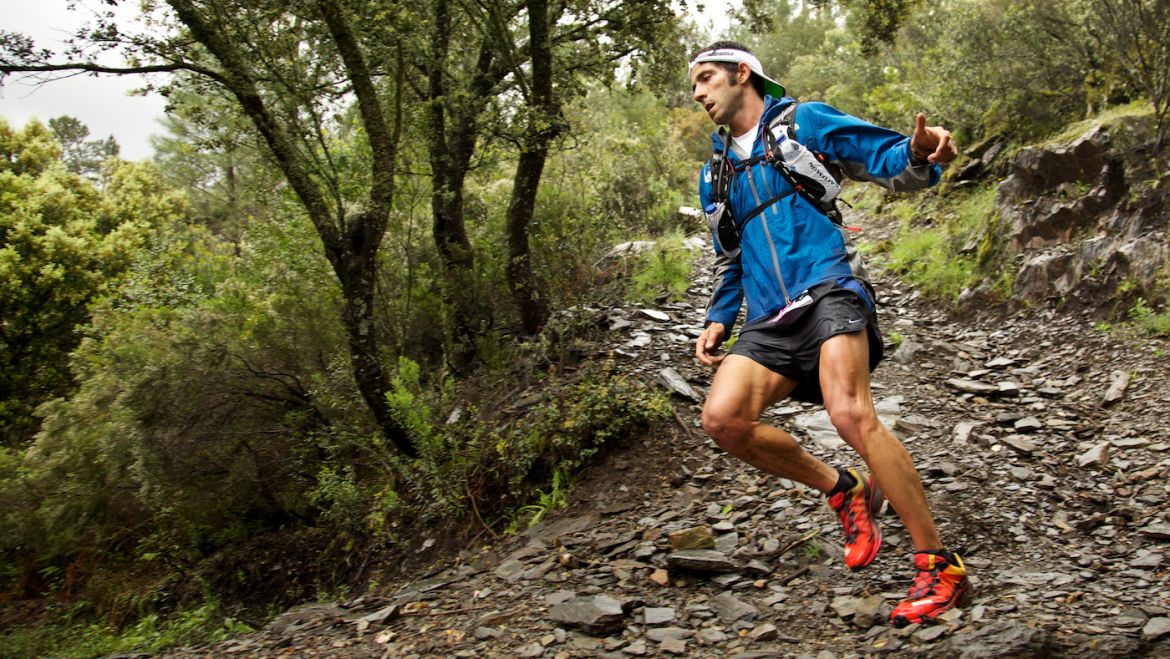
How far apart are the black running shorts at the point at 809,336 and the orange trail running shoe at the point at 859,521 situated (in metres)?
0.45

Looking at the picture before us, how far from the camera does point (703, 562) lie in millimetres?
3863

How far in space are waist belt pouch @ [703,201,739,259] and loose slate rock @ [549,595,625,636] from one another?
178cm

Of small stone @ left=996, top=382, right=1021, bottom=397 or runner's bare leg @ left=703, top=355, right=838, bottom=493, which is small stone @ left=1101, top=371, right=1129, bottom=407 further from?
runner's bare leg @ left=703, top=355, right=838, bottom=493

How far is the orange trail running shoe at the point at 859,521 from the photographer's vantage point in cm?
329

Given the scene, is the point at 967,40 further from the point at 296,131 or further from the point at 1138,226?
the point at 296,131

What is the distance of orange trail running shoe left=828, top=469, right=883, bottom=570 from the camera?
3.29m

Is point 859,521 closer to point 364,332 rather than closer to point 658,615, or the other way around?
point 658,615

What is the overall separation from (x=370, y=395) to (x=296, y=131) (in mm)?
2565

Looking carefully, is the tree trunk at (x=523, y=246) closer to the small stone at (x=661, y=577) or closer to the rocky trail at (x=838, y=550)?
the rocky trail at (x=838, y=550)

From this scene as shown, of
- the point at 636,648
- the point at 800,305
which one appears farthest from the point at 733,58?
the point at 636,648

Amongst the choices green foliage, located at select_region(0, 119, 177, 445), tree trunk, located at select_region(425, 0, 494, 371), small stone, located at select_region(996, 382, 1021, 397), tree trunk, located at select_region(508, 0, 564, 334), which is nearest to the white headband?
tree trunk, located at select_region(508, 0, 564, 334)

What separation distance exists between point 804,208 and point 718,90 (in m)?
0.69

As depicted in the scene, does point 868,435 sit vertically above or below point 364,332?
below

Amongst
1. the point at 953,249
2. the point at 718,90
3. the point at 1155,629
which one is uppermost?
the point at 718,90
